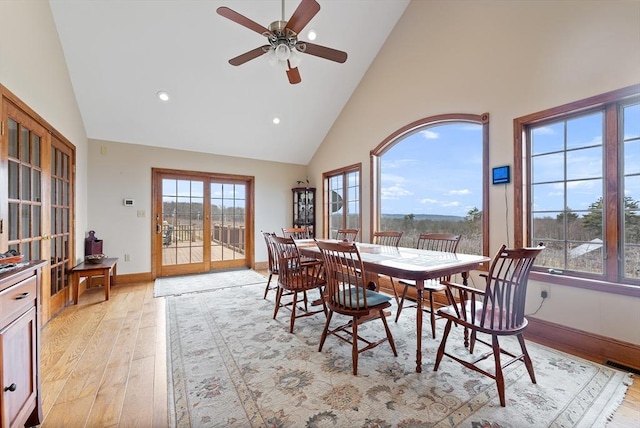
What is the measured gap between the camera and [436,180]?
3910 millimetres

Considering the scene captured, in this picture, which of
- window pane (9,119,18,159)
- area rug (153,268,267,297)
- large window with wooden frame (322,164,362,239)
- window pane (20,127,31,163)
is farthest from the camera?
large window with wooden frame (322,164,362,239)

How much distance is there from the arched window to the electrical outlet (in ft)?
1.97

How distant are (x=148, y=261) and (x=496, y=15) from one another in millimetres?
6068

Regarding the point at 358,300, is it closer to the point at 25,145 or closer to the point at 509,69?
the point at 509,69

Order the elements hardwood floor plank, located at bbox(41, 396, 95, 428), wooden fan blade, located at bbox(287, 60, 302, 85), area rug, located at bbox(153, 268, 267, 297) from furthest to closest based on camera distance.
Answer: area rug, located at bbox(153, 268, 267, 297) < wooden fan blade, located at bbox(287, 60, 302, 85) < hardwood floor plank, located at bbox(41, 396, 95, 428)

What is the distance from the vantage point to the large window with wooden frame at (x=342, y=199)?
5.00m

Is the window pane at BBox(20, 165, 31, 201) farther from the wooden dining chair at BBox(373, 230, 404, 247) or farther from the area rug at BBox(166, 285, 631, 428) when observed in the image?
the wooden dining chair at BBox(373, 230, 404, 247)

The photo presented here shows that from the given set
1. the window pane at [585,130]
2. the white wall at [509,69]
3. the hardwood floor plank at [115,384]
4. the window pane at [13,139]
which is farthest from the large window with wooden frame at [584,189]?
the window pane at [13,139]

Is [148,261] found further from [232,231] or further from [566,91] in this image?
[566,91]

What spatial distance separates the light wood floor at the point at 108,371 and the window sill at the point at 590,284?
0.58 meters

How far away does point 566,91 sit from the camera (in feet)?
8.02

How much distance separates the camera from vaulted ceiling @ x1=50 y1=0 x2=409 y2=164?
128 inches

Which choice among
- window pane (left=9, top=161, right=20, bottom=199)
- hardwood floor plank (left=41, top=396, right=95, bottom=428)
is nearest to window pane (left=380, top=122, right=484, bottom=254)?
hardwood floor plank (left=41, top=396, right=95, bottom=428)

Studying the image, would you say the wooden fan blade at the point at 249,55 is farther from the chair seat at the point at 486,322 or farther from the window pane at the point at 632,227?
the window pane at the point at 632,227
